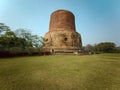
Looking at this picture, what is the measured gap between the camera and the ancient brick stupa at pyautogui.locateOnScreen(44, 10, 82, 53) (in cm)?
2875

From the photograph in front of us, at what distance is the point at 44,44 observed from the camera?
29.6 meters

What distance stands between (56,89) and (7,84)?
1.83 m

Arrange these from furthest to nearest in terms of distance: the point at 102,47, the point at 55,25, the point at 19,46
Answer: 1. the point at 102,47
2. the point at 55,25
3. the point at 19,46

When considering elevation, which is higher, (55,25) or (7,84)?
(55,25)

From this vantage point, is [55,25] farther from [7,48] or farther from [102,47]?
[102,47]

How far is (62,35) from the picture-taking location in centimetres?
2977

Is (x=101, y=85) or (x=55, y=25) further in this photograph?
(x=55, y=25)

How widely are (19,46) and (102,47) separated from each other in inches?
1692

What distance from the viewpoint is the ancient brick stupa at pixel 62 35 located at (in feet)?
94.3

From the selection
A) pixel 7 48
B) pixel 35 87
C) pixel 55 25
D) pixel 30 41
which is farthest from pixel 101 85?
pixel 55 25

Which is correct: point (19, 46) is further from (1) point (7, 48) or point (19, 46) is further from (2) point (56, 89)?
(2) point (56, 89)

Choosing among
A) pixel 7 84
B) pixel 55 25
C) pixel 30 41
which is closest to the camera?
pixel 7 84

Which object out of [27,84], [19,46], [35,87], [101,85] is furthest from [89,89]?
[19,46]

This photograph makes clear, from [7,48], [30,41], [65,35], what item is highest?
[65,35]
